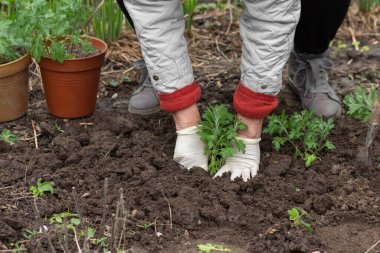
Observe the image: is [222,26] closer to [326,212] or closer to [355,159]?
[355,159]

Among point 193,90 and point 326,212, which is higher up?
point 193,90

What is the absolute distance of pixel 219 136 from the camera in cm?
268

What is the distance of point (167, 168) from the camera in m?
2.69

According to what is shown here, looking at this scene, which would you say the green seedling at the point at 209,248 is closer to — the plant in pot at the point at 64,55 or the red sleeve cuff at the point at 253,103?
the red sleeve cuff at the point at 253,103

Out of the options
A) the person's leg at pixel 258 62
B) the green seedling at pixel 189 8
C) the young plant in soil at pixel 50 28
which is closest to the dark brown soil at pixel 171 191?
the person's leg at pixel 258 62

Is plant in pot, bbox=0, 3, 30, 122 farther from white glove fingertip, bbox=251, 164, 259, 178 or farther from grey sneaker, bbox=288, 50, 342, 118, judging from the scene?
grey sneaker, bbox=288, 50, 342, 118

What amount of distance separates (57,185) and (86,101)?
667 mm

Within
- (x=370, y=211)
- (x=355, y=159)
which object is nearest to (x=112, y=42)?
(x=355, y=159)

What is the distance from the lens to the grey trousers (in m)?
2.41

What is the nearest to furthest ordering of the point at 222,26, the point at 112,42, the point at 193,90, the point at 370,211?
the point at 370,211 → the point at 193,90 → the point at 112,42 → the point at 222,26

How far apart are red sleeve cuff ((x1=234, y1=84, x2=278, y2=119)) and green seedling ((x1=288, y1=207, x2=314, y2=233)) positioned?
391 mm

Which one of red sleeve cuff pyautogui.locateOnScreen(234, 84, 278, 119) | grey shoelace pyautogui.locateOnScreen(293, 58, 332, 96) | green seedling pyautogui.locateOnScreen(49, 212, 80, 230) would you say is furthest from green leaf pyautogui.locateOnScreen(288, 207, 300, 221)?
grey shoelace pyautogui.locateOnScreen(293, 58, 332, 96)

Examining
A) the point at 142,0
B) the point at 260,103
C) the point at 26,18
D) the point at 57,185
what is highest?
the point at 142,0

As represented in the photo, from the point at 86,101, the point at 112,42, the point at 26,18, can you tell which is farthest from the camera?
the point at 112,42
